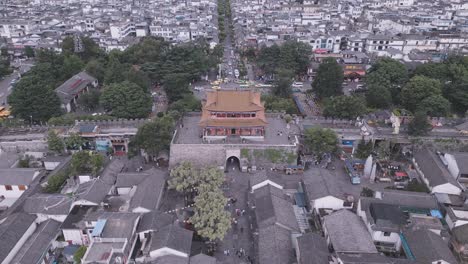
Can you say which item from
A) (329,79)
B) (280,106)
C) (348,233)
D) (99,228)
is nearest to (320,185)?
(348,233)

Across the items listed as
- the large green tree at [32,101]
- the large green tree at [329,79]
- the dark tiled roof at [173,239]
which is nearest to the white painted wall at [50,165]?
the large green tree at [32,101]

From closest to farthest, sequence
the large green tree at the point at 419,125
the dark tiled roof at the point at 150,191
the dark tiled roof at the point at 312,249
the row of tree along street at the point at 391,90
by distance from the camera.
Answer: the dark tiled roof at the point at 312,249, the dark tiled roof at the point at 150,191, the large green tree at the point at 419,125, the row of tree along street at the point at 391,90

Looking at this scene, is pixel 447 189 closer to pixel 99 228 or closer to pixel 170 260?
pixel 170 260

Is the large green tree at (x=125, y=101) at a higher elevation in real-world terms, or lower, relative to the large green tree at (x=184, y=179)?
higher

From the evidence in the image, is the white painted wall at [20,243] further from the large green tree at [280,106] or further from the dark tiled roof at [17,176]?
the large green tree at [280,106]

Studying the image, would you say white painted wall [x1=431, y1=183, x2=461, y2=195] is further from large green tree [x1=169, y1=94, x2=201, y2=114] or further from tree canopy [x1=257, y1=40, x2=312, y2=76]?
tree canopy [x1=257, y1=40, x2=312, y2=76]

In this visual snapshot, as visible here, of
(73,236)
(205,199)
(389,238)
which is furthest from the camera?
(205,199)

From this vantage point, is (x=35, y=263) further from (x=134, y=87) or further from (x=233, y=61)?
(x=233, y=61)
